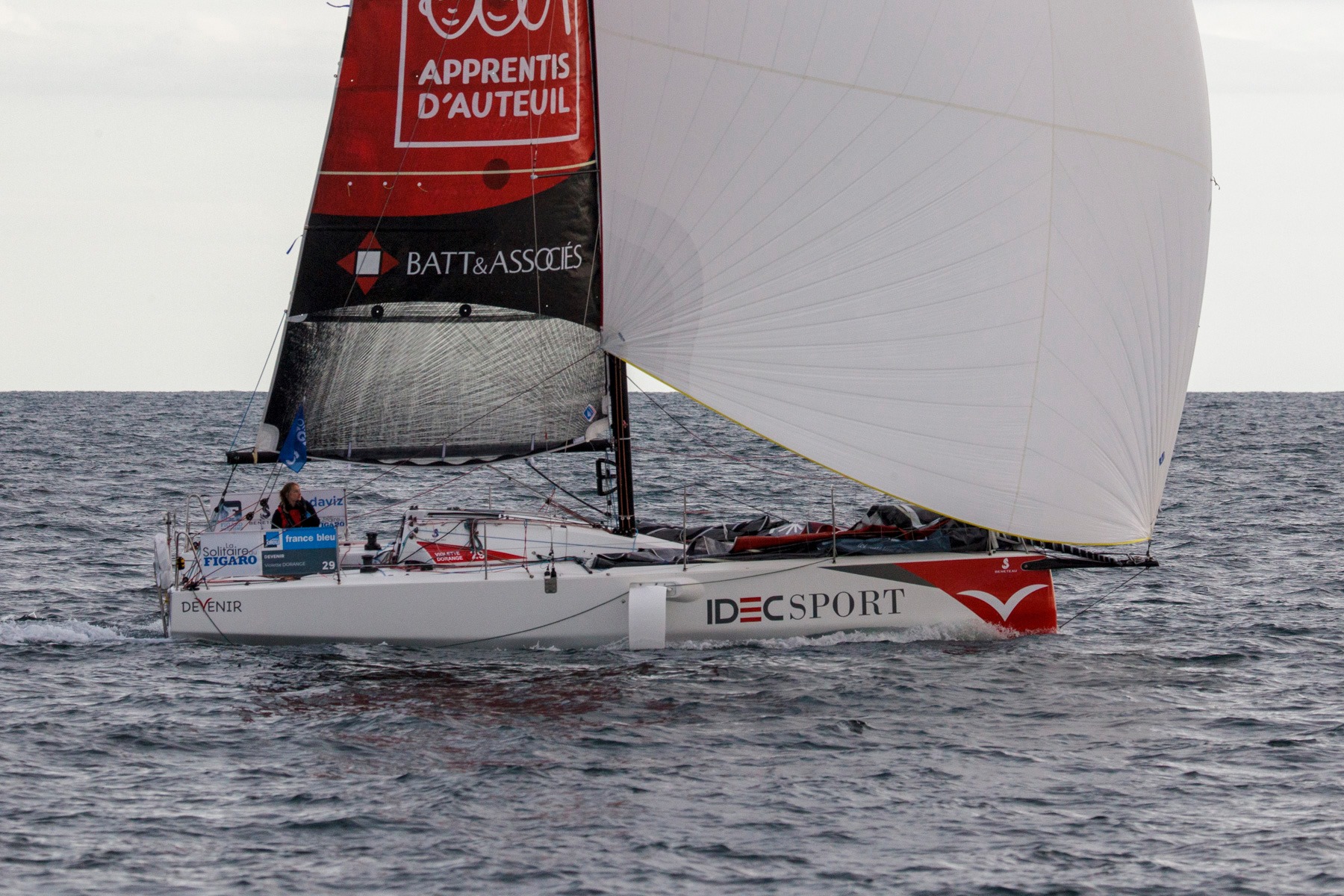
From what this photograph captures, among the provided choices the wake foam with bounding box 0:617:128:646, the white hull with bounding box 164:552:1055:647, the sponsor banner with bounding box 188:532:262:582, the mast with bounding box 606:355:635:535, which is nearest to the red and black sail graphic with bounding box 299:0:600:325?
the mast with bounding box 606:355:635:535

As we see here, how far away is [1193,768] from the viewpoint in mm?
11039

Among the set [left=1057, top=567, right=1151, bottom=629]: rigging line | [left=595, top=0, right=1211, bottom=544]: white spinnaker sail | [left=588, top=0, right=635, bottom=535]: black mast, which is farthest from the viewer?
[left=1057, top=567, right=1151, bottom=629]: rigging line

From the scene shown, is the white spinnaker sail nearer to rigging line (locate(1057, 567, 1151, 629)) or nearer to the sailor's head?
the sailor's head

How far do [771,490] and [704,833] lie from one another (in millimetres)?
21385

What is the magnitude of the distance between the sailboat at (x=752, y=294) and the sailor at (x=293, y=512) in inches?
13.3

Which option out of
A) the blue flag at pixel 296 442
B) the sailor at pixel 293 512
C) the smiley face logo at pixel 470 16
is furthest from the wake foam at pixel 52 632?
the smiley face logo at pixel 470 16

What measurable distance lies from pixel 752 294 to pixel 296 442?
15.4ft

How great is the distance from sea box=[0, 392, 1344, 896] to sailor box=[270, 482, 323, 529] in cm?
128

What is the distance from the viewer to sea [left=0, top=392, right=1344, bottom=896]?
29.8 feet

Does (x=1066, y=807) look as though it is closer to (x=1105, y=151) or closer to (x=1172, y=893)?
(x=1172, y=893)

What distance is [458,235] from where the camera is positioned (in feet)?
48.9

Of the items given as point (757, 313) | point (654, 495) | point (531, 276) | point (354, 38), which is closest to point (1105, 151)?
point (757, 313)

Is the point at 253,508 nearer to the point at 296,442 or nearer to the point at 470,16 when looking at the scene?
the point at 296,442

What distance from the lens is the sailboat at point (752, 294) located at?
1364 cm
